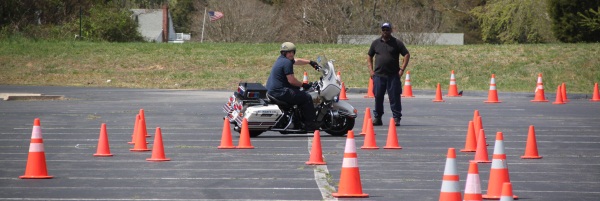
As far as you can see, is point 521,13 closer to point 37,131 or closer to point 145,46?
point 145,46

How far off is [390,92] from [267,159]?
6.39 m

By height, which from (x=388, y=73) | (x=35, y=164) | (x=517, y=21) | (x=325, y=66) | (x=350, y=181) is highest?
(x=325, y=66)

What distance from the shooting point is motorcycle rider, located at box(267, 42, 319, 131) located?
58.5 ft

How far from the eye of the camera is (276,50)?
48.0 meters

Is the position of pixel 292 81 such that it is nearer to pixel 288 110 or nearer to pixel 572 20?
pixel 288 110

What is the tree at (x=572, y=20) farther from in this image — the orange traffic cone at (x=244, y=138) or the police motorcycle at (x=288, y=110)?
the orange traffic cone at (x=244, y=138)

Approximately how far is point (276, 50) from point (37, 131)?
35.7 metres

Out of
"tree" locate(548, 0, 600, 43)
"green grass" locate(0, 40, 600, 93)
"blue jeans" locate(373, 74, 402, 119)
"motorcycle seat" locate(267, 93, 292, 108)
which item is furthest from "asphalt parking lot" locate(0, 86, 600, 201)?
"tree" locate(548, 0, 600, 43)

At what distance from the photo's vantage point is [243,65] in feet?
148

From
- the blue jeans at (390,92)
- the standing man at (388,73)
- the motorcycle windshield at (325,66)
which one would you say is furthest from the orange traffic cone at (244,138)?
the standing man at (388,73)

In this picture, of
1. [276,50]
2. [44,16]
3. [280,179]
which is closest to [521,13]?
[276,50]

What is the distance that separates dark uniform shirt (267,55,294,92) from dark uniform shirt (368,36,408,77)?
3.01m

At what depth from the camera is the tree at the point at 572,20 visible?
49.3 metres

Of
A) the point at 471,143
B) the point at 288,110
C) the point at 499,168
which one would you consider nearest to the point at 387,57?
the point at 288,110
